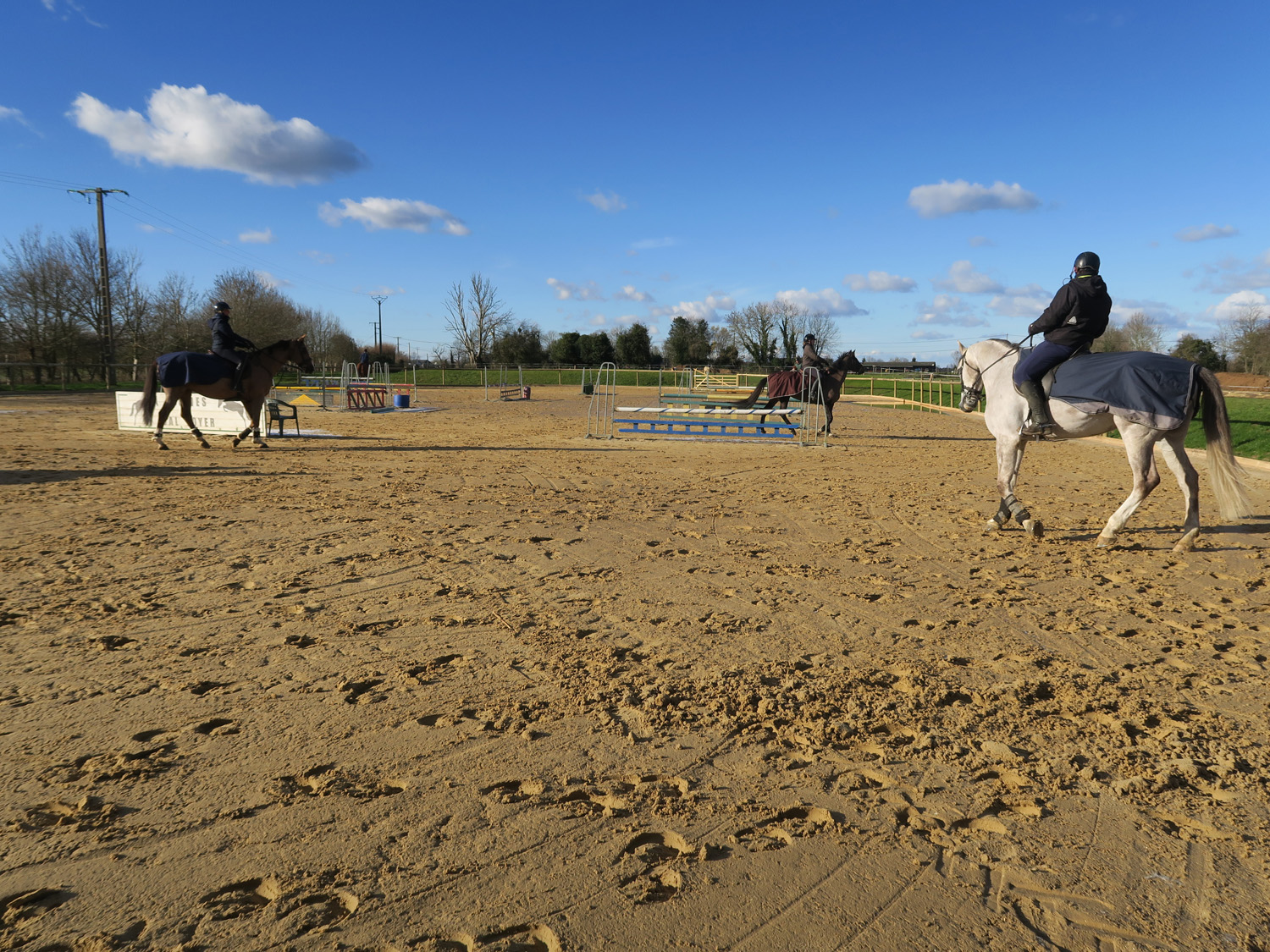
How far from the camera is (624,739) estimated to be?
3.04 metres

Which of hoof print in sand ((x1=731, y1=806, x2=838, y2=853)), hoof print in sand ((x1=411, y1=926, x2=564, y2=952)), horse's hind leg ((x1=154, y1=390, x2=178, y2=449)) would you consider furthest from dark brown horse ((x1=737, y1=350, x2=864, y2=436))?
hoof print in sand ((x1=411, y1=926, x2=564, y2=952))

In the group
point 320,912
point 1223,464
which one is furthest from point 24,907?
point 1223,464

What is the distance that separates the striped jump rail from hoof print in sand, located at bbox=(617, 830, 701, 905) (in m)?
11.4

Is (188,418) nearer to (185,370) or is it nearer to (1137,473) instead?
(185,370)

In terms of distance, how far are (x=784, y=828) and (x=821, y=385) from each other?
45.8 feet

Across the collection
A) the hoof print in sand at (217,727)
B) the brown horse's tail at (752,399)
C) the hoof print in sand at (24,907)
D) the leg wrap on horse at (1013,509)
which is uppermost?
the brown horse's tail at (752,399)

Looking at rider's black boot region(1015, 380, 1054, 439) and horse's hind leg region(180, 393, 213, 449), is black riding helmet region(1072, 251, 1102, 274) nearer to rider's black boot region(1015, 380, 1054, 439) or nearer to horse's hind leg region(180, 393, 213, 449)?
rider's black boot region(1015, 380, 1054, 439)

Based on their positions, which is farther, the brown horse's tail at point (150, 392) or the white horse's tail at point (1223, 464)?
the brown horse's tail at point (150, 392)

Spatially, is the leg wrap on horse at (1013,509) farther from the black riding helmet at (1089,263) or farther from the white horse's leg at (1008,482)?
the black riding helmet at (1089,263)

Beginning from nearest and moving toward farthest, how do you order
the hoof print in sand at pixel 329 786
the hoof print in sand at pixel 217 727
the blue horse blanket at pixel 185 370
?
1. the hoof print in sand at pixel 329 786
2. the hoof print in sand at pixel 217 727
3. the blue horse blanket at pixel 185 370

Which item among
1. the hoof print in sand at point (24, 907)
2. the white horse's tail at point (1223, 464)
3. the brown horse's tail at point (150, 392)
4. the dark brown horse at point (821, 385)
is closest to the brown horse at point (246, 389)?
the brown horse's tail at point (150, 392)

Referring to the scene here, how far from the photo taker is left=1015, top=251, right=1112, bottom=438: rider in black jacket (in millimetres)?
6559

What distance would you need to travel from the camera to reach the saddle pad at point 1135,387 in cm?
611

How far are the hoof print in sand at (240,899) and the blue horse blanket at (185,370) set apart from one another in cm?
1192
